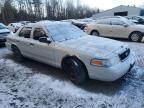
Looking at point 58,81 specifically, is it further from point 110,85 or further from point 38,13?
point 38,13

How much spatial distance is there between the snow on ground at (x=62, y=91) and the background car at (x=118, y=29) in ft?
15.1

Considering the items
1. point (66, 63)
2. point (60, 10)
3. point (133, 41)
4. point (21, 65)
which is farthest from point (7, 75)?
point (60, 10)

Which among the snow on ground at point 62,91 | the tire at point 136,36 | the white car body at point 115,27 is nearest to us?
the snow on ground at point 62,91

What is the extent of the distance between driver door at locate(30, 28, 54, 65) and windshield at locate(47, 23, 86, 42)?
0.25 m

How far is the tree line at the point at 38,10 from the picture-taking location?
149 ft

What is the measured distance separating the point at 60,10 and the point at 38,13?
12.2m

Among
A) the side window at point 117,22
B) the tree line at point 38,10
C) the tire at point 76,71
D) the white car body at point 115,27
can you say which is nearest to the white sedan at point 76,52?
the tire at point 76,71

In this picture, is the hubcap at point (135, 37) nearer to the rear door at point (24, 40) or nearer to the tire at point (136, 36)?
the tire at point (136, 36)

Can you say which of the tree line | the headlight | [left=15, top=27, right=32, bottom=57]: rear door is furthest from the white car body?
the tree line

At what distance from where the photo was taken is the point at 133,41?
987 cm

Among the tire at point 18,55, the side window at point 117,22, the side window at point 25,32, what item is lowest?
the tire at point 18,55

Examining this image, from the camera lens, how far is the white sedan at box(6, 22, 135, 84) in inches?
155

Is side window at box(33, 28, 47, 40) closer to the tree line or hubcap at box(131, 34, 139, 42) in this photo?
hubcap at box(131, 34, 139, 42)

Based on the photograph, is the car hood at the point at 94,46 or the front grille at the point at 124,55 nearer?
the car hood at the point at 94,46
